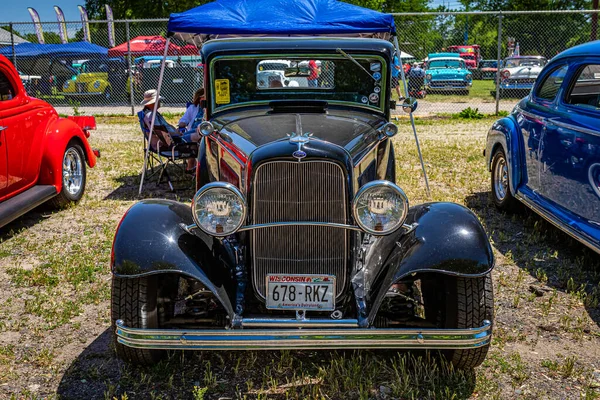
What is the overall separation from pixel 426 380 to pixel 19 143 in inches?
181

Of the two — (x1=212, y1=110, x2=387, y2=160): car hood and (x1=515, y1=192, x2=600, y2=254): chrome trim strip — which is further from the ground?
(x1=212, y1=110, x2=387, y2=160): car hood

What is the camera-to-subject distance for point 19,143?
5887 mm

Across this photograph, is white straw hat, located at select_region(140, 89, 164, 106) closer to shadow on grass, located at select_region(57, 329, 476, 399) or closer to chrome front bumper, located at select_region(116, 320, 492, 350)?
shadow on grass, located at select_region(57, 329, 476, 399)

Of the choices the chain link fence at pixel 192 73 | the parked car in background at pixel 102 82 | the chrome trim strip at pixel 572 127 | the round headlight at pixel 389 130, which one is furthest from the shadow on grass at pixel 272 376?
the parked car in background at pixel 102 82

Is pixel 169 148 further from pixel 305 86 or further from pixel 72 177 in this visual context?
pixel 305 86

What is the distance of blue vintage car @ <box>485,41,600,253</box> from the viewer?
15.3 ft

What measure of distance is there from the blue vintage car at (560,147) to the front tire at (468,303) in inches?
73.0

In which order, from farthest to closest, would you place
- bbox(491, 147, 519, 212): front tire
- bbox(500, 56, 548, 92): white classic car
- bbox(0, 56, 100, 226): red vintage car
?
bbox(500, 56, 548, 92): white classic car < bbox(491, 147, 519, 212): front tire < bbox(0, 56, 100, 226): red vintage car

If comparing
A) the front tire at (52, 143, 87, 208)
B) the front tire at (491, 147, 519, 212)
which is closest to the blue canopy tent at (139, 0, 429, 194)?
the front tire at (52, 143, 87, 208)

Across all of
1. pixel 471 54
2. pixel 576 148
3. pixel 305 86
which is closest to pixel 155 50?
pixel 471 54

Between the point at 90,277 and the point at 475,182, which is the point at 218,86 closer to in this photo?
the point at 90,277

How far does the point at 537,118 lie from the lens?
569 centimetres

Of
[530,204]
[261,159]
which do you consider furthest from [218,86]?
[530,204]

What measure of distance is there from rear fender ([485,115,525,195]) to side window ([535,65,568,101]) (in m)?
0.43
